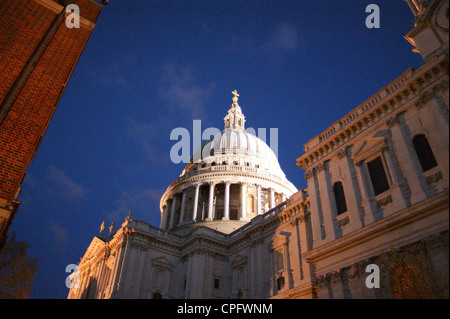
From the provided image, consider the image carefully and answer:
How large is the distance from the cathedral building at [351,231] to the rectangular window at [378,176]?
0.06 meters

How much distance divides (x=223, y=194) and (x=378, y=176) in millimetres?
37982

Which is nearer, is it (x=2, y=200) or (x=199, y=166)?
(x=2, y=200)

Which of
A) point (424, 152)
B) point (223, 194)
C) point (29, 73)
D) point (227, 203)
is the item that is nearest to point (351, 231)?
point (424, 152)

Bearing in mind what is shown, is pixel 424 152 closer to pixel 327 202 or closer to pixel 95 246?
pixel 327 202

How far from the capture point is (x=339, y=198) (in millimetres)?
22250

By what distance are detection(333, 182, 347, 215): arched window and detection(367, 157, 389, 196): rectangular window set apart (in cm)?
226

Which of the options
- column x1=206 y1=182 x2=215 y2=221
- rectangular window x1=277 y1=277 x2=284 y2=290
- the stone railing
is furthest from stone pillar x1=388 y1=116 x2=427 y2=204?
column x1=206 y1=182 x2=215 y2=221

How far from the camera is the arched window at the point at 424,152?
58.0 ft

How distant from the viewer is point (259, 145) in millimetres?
68688

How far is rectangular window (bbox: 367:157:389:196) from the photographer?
65.0 feet

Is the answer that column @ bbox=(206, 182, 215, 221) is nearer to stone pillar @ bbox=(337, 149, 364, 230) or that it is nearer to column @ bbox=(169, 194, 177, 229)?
column @ bbox=(169, 194, 177, 229)

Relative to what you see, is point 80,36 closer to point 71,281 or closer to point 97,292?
point 97,292
